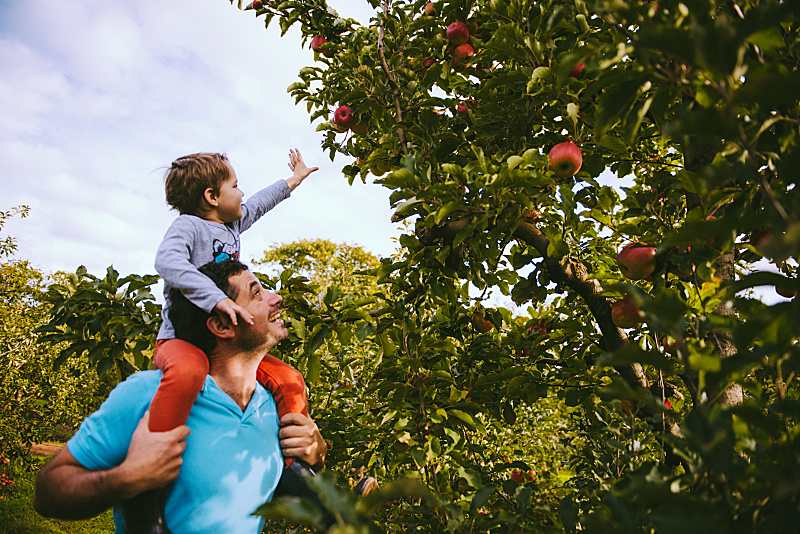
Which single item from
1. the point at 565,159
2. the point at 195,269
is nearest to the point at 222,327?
the point at 195,269

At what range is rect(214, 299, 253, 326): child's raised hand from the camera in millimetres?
1432

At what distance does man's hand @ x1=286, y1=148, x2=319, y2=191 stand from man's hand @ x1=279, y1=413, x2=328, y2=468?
113 centimetres

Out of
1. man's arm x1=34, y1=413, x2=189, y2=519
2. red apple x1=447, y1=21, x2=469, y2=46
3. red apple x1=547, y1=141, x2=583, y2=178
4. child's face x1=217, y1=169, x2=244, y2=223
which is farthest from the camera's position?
red apple x1=447, y1=21, x2=469, y2=46

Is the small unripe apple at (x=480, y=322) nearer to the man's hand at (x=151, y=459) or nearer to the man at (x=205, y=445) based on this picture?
the man at (x=205, y=445)

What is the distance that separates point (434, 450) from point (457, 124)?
4.39ft

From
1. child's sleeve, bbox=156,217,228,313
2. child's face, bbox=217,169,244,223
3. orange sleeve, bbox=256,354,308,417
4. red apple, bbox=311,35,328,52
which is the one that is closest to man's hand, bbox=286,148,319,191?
child's face, bbox=217,169,244,223

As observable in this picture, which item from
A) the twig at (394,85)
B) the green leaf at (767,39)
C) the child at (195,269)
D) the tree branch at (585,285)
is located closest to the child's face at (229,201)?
the child at (195,269)

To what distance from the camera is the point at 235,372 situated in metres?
1.48

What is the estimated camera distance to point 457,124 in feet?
7.55

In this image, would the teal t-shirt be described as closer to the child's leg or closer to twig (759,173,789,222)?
the child's leg

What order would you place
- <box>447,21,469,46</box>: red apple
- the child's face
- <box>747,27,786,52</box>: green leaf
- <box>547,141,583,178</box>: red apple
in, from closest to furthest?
<box>747,27,786,52</box>: green leaf, <box>547,141,583,178</box>: red apple, the child's face, <box>447,21,469,46</box>: red apple

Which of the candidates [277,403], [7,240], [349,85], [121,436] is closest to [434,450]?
[277,403]

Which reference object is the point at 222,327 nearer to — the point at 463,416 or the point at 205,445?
the point at 205,445

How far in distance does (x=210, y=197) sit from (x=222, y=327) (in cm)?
60
